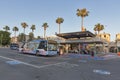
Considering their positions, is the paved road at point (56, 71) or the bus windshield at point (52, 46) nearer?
the paved road at point (56, 71)

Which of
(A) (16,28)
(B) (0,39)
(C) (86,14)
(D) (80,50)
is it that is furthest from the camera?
(A) (16,28)

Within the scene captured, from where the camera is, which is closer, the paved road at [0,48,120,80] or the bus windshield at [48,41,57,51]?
the paved road at [0,48,120,80]

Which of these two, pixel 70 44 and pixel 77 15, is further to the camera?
pixel 77 15

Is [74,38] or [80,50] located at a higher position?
[74,38]

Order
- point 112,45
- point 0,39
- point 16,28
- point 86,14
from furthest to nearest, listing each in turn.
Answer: point 16,28 → point 0,39 → point 112,45 → point 86,14

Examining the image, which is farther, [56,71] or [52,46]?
[52,46]

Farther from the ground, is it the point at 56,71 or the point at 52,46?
the point at 52,46

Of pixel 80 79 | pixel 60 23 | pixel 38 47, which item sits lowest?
pixel 80 79

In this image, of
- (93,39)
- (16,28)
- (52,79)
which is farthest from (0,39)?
(52,79)

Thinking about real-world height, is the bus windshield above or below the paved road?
above

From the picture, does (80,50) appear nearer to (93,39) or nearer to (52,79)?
(93,39)

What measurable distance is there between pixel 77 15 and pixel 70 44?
20.5 m

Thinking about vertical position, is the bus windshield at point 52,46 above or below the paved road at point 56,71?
above

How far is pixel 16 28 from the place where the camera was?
11800cm
